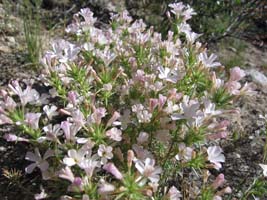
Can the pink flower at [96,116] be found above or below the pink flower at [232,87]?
below

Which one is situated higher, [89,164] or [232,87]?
[232,87]

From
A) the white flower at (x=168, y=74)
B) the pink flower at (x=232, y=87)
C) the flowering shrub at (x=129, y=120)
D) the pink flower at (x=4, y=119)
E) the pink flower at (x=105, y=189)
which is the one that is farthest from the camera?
the white flower at (x=168, y=74)

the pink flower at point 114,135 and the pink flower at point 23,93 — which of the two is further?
the pink flower at point 23,93

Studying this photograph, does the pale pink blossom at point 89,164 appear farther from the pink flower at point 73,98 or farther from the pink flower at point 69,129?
the pink flower at point 73,98

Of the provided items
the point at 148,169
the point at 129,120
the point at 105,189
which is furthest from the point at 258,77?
the point at 105,189

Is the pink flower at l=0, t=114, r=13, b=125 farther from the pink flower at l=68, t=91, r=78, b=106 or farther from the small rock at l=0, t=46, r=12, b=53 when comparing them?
the small rock at l=0, t=46, r=12, b=53

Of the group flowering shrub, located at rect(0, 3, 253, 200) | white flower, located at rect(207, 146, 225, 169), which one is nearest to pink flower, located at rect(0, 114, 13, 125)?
flowering shrub, located at rect(0, 3, 253, 200)

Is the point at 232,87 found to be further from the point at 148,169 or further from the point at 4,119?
the point at 4,119

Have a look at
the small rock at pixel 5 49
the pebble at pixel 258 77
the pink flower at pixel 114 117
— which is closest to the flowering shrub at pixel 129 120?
the pink flower at pixel 114 117
